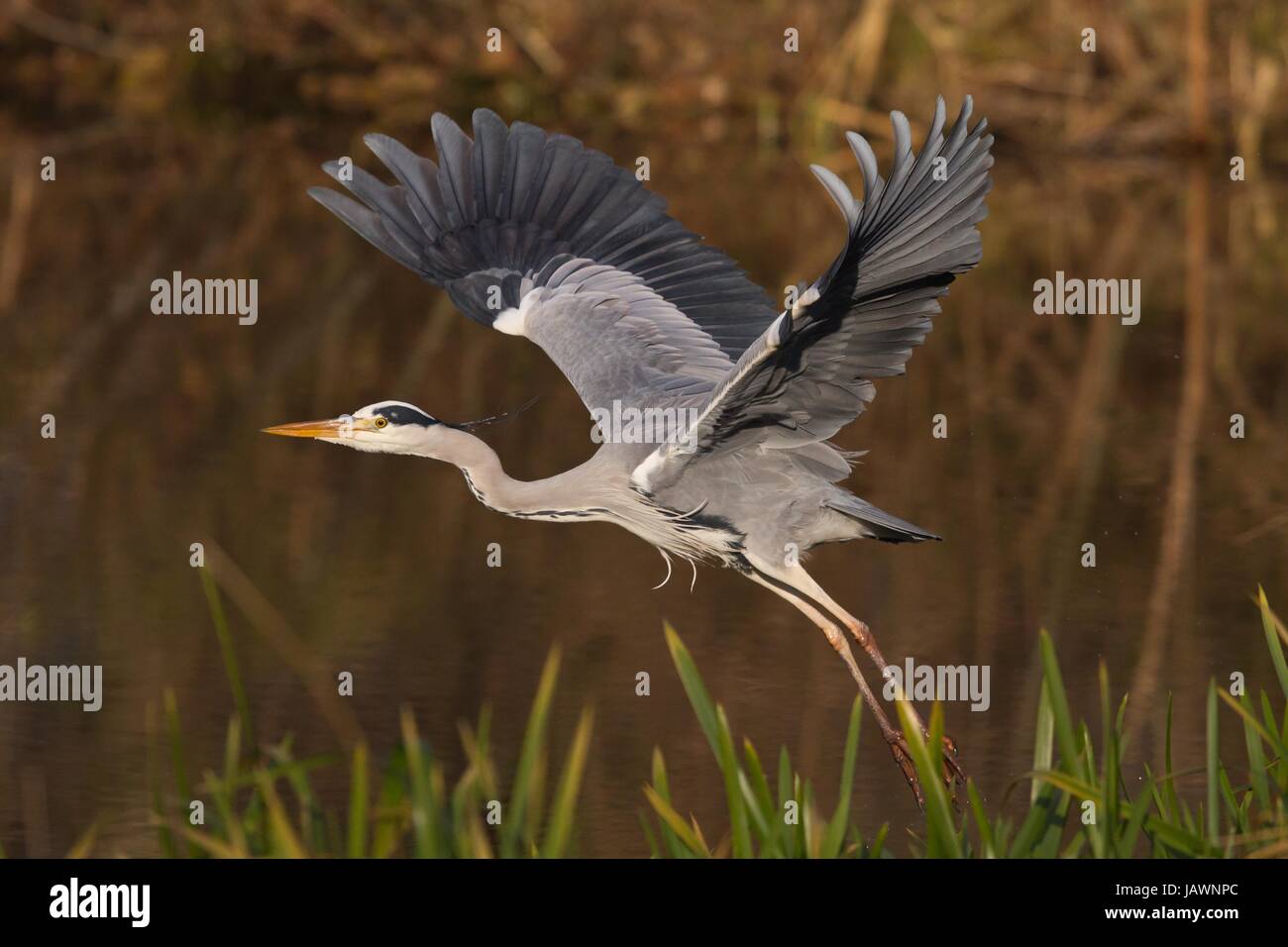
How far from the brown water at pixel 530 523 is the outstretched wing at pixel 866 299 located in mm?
1212

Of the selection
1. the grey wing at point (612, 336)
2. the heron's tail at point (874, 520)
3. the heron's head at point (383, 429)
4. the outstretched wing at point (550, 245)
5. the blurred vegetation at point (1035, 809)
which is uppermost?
the outstretched wing at point (550, 245)

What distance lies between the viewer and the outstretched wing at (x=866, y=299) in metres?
4.64

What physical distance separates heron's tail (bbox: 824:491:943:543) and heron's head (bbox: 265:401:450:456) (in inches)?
43.5

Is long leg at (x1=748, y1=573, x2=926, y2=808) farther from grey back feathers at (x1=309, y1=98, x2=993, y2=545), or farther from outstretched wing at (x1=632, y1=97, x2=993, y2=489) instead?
outstretched wing at (x1=632, y1=97, x2=993, y2=489)

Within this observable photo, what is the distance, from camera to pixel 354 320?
12711 mm

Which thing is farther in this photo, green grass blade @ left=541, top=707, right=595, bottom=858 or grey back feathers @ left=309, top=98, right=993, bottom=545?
grey back feathers @ left=309, top=98, right=993, bottom=545

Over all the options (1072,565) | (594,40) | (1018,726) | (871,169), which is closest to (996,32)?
(594,40)

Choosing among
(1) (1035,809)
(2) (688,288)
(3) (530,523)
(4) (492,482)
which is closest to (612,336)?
(2) (688,288)

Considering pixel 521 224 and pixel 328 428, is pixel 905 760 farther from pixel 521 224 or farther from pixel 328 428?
pixel 521 224

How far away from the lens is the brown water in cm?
667

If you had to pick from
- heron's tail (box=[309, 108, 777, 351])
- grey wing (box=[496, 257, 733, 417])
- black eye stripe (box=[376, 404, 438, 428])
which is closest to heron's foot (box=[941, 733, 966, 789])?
grey wing (box=[496, 257, 733, 417])

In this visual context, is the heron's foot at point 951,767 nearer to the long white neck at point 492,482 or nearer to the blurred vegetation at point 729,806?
the blurred vegetation at point 729,806

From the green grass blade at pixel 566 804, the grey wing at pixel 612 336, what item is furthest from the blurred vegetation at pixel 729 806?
the grey wing at pixel 612 336

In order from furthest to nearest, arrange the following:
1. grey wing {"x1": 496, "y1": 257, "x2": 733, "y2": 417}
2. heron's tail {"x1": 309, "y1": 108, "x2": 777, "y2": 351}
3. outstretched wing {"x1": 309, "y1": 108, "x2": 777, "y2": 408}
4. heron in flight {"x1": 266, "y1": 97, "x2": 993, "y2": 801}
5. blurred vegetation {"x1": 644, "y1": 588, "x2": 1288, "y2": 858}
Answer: heron's tail {"x1": 309, "y1": 108, "x2": 777, "y2": 351} < outstretched wing {"x1": 309, "y1": 108, "x2": 777, "y2": 408} < grey wing {"x1": 496, "y1": 257, "x2": 733, "y2": 417} < heron in flight {"x1": 266, "y1": 97, "x2": 993, "y2": 801} < blurred vegetation {"x1": 644, "y1": 588, "x2": 1288, "y2": 858}
